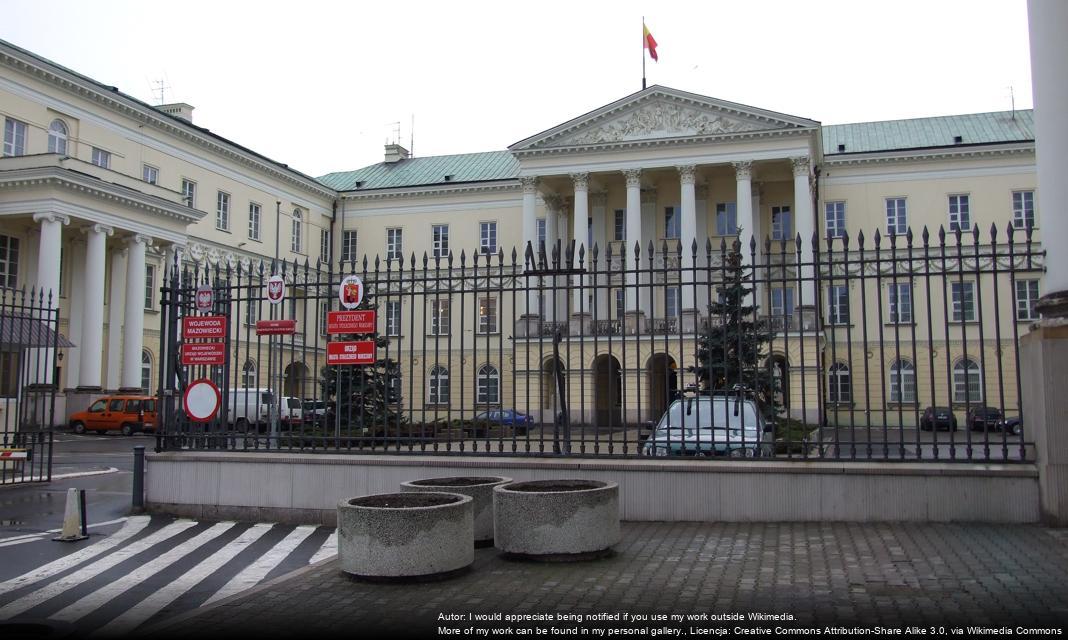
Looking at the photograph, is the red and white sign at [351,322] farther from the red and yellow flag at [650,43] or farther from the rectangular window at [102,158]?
the red and yellow flag at [650,43]

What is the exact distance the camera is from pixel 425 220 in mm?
60031

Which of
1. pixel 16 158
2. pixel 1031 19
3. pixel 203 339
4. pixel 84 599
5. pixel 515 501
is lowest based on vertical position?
pixel 84 599

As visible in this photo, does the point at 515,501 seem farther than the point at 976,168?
No

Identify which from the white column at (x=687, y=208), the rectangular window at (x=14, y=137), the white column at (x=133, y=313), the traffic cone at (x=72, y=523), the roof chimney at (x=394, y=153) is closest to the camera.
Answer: the traffic cone at (x=72, y=523)

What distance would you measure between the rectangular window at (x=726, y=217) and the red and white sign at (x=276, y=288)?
1672 inches

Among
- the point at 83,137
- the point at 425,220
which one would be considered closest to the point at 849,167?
the point at 425,220

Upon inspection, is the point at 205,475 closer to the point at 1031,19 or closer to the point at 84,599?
the point at 84,599

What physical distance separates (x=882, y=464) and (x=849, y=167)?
4604cm

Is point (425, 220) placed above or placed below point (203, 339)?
above

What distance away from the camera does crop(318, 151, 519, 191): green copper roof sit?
61.4 metres

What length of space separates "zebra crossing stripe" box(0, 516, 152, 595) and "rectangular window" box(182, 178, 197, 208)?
39245 millimetres

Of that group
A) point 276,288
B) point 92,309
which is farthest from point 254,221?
point 276,288

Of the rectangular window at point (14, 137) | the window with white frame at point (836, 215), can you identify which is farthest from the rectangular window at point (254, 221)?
the window with white frame at point (836, 215)

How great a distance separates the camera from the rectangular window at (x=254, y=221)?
53875 millimetres
